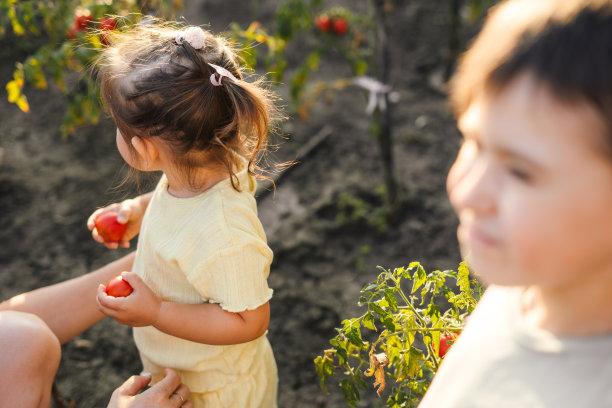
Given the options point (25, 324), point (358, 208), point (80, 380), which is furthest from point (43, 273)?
point (358, 208)

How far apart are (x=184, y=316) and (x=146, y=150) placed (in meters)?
0.37

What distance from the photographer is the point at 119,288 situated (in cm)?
117

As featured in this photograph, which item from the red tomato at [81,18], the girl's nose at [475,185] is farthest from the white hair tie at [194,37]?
the red tomato at [81,18]

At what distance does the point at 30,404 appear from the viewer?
121 centimetres

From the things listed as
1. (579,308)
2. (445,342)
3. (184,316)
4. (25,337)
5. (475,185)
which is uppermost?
(475,185)

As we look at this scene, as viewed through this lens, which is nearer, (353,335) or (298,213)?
(353,335)

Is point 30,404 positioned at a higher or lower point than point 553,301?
lower

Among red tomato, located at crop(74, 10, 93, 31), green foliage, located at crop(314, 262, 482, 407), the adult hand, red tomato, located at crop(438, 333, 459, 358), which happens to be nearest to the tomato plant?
red tomato, located at crop(74, 10, 93, 31)

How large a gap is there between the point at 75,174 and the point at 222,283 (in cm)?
205

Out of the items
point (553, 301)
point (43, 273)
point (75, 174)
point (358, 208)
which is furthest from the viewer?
point (75, 174)

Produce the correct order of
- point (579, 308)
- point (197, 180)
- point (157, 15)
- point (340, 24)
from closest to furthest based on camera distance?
point (579, 308)
point (197, 180)
point (157, 15)
point (340, 24)

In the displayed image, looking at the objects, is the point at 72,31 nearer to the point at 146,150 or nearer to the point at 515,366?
the point at 146,150

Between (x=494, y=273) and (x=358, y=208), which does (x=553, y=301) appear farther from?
(x=358, y=208)

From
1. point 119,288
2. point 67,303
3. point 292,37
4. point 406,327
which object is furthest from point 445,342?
point 292,37
